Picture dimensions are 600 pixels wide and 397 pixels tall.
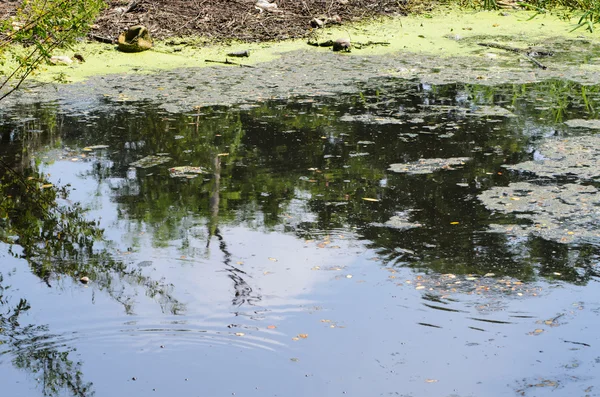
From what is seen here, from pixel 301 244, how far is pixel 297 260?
27 centimetres

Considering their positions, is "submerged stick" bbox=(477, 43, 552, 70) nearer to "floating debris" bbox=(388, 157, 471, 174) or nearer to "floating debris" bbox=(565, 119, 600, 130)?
"floating debris" bbox=(565, 119, 600, 130)

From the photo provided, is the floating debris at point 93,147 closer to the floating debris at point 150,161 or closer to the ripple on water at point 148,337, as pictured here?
the floating debris at point 150,161

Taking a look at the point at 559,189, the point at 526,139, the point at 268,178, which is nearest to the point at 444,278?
the point at 559,189

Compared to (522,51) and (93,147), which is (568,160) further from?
(522,51)

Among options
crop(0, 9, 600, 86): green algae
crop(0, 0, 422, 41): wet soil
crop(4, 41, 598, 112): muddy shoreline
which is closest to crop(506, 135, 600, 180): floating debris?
crop(4, 41, 598, 112): muddy shoreline

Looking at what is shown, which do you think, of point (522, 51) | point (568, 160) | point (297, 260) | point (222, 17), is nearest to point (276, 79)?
point (222, 17)

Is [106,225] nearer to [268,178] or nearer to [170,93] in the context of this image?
[268,178]

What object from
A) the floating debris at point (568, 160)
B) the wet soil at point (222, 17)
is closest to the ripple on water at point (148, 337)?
the floating debris at point (568, 160)

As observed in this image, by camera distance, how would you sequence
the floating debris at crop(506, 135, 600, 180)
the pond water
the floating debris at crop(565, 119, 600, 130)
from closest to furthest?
the pond water, the floating debris at crop(506, 135, 600, 180), the floating debris at crop(565, 119, 600, 130)

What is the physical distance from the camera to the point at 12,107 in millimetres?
8289

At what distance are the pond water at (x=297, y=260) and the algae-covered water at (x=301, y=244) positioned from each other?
1 centimetres

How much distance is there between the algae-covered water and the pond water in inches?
0.6

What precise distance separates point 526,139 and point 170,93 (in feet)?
13.3

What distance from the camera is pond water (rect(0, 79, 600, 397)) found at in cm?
336
